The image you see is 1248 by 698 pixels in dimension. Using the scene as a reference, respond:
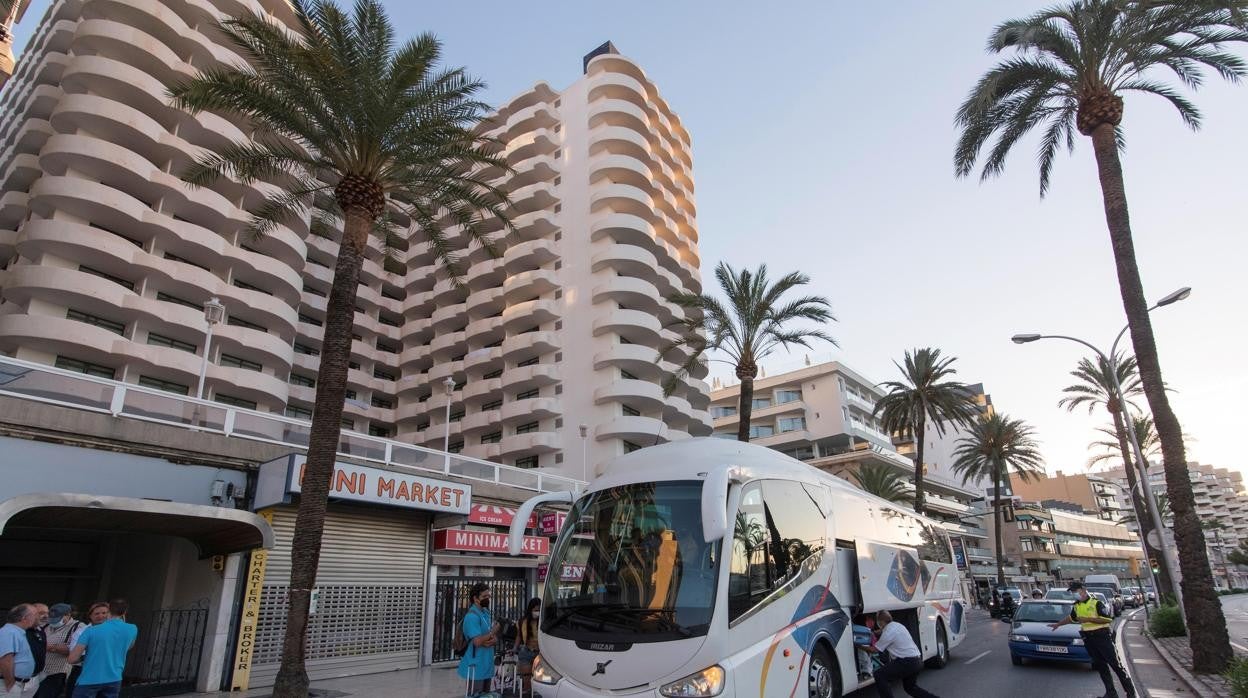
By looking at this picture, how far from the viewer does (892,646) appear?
8.44 meters

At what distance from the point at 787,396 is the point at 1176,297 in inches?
1924

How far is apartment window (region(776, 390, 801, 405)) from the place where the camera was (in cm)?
6334

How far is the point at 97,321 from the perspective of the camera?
1193 inches

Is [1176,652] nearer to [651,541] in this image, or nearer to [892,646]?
[892,646]

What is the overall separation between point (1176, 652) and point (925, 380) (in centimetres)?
2369

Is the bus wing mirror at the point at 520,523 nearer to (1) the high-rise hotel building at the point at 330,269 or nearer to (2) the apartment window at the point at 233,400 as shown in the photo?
(1) the high-rise hotel building at the point at 330,269

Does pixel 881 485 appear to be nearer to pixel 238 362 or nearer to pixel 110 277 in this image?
pixel 238 362

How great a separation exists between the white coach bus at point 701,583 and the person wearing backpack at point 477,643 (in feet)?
7.07

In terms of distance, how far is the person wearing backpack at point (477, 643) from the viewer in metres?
9.23

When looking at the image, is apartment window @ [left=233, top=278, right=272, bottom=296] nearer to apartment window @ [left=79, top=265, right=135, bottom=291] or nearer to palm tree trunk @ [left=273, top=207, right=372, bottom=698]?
apartment window @ [left=79, top=265, right=135, bottom=291]

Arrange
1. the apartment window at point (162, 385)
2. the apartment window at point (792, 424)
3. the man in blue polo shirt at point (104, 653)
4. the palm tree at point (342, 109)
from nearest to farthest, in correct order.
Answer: the man in blue polo shirt at point (104, 653)
the palm tree at point (342, 109)
the apartment window at point (162, 385)
the apartment window at point (792, 424)

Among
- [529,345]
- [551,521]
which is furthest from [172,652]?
[529,345]

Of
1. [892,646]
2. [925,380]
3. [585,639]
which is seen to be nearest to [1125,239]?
[892,646]

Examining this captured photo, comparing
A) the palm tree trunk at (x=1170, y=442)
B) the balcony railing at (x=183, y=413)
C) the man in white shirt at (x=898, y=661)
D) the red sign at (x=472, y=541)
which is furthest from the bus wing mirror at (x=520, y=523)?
the palm tree trunk at (x=1170, y=442)
